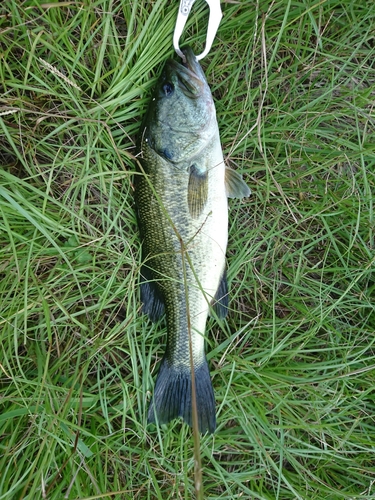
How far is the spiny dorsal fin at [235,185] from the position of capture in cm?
193

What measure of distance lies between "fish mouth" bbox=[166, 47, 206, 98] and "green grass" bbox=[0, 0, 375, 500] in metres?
0.22

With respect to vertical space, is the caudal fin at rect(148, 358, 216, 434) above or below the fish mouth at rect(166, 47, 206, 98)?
below

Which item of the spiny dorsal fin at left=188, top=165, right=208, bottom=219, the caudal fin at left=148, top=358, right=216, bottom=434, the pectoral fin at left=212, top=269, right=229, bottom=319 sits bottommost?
the caudal fin at left=148, top=358, right=216, bottom=434

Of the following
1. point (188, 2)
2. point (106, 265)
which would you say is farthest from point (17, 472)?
point (188, 2)

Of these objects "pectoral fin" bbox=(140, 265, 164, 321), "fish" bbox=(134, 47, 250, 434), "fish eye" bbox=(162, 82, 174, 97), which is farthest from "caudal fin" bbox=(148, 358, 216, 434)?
"fish eye" bbox=(162, 82, 174, 97)

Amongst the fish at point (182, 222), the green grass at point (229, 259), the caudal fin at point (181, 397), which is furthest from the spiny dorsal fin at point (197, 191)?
the caudal fin at point (181, 397)

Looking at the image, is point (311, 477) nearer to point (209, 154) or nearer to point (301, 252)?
point (301, 252)

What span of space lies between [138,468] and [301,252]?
1390 mm

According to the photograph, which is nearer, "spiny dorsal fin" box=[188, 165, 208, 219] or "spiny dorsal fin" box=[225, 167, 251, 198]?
"spiny dorsal fin" box=[188, 165, 208, 219]

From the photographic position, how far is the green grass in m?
1.92

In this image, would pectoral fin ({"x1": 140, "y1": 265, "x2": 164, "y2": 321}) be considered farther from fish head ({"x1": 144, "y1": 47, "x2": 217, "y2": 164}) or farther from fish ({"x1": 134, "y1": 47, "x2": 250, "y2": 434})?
fish head ({"x1": 144, "y1": 47, "x2": 217, "y2": 164})

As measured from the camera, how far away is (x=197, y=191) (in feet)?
5.91

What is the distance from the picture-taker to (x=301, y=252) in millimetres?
2111

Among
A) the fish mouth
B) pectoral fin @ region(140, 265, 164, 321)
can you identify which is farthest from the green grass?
the fish mouth
